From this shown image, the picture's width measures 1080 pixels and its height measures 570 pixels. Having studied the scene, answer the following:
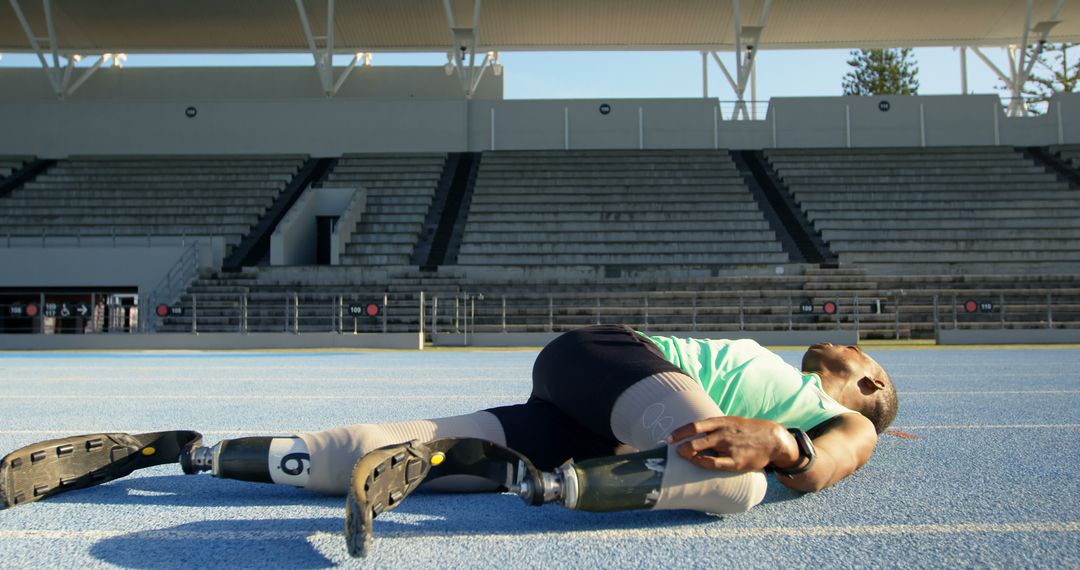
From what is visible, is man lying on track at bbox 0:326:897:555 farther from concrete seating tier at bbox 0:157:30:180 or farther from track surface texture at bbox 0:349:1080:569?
concrete seating tier at bbox 0:157:30:180

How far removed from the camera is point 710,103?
25188mm

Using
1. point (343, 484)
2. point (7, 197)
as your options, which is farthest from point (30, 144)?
point (343, 484)

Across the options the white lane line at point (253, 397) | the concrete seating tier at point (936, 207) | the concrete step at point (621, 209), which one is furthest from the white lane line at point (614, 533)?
the concrete step at point (621, 209)

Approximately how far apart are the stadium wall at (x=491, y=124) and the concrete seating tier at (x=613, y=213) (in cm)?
95

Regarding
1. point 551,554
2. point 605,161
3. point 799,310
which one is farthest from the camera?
point 605,161

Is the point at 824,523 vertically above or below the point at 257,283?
below

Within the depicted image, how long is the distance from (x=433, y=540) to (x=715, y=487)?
0.65 metres

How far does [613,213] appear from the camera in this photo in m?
20.9

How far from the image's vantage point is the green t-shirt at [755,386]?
245 cm

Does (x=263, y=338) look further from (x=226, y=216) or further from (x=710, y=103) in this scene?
(x=710, y=103)

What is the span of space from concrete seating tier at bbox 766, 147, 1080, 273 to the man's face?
664 inches

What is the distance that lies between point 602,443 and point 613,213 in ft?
60.6

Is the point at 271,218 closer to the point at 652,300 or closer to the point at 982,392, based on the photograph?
the point at 652,300

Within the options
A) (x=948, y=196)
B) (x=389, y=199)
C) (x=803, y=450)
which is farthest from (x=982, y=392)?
(x=389, y=199)
